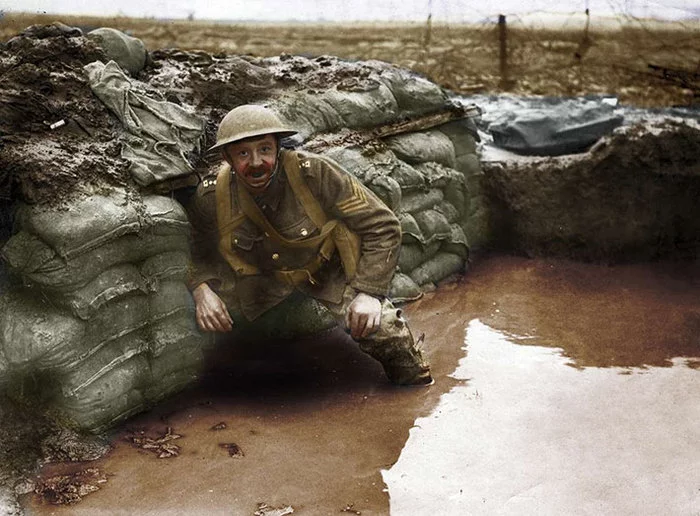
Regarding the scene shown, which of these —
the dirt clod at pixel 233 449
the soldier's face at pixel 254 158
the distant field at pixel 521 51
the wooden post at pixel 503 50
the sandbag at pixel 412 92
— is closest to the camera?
the dirt clod at pixel 233 449

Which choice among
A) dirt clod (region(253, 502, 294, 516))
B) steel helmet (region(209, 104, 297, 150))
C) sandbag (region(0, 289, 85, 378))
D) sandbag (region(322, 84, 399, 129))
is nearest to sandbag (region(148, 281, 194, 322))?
sandbag (region(0, 289, 85, 378))

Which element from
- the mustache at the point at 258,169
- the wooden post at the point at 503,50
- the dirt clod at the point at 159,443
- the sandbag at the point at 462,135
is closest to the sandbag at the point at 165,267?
the mustache at the point at 258,169

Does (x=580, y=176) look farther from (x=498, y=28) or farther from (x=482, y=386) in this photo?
(x=482, y=386)

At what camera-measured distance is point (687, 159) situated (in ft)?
18.2

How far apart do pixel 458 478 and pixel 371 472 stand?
34cm

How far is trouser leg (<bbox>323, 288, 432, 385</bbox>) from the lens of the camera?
3.64m

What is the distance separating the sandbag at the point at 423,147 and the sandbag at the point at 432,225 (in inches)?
14.5

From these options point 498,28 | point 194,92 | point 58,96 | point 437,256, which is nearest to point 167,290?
point 58,96

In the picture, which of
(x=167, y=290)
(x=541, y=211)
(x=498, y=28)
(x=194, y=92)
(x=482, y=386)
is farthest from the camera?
(x=498, y=28)

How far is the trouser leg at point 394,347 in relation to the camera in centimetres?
364

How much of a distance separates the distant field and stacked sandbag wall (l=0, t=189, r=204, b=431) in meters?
3.08

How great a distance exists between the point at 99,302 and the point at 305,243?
968 millimetres

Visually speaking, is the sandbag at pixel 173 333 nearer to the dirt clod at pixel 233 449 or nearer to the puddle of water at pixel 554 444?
the dirt clod at pixel 233 449

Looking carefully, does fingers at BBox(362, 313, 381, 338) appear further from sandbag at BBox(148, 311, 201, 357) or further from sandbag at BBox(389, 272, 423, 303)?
sandbag at BBox(389, 272, 423, 303)
